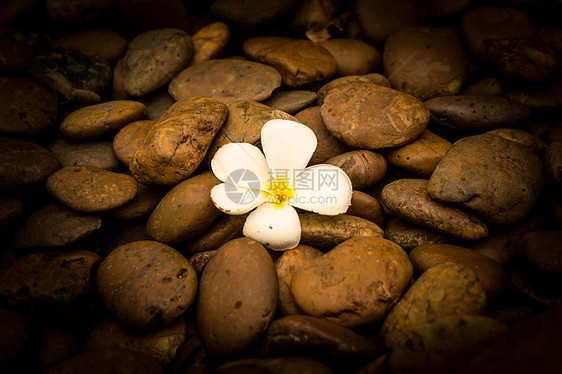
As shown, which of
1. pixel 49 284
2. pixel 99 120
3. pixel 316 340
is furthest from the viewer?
pixel 99 120

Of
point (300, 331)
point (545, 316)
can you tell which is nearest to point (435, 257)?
point (545, 316)

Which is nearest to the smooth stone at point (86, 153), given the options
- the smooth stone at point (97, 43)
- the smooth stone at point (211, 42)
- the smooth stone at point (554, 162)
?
the smooth stone at point (97, 43)

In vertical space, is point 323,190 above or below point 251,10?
below

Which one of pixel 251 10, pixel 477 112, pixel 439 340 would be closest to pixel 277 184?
pixel 439 340

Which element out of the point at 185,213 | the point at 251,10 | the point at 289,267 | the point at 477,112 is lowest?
the point at 289,267

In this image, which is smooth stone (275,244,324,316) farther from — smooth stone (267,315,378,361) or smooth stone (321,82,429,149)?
smooth stone (321,82,429,149)

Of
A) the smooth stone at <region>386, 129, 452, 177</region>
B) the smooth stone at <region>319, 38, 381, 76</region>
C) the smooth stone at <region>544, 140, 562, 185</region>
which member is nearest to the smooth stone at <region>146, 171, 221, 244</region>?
the smooth stone at <region>386, 129, 452, 177</region>

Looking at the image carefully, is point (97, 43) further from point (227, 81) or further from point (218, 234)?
point (218, 234)
